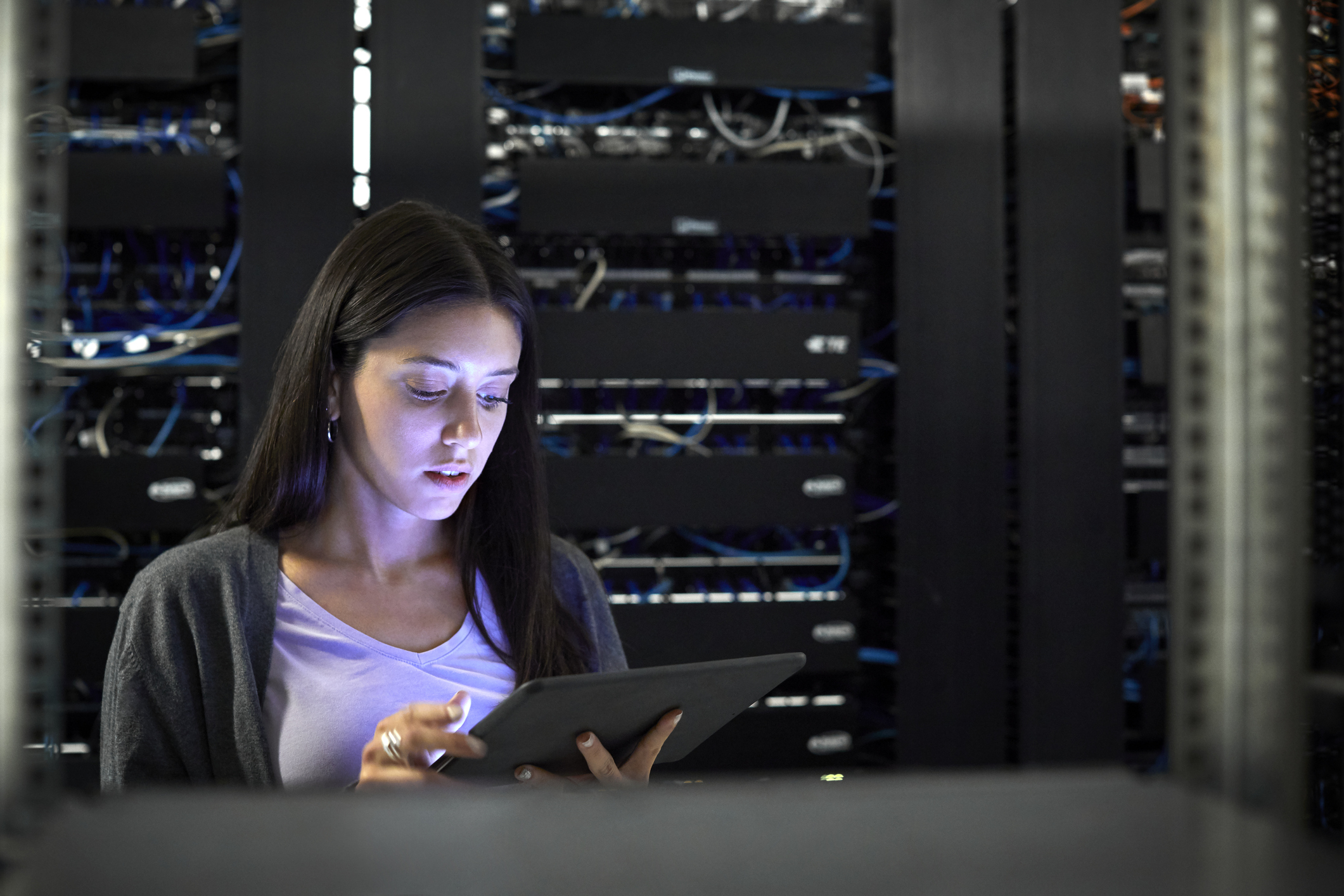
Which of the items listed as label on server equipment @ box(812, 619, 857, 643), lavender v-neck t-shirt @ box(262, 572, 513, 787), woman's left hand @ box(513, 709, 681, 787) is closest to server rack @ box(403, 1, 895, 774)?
label on server equipment @ box(812, 619, 857, 643)

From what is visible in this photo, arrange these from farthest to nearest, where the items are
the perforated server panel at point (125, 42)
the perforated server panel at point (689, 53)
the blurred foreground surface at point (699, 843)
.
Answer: the perforated server panel at point (689, 53)
the perforated server panel at point (125, 42)
the blurred foreground surface at point (699, 843)

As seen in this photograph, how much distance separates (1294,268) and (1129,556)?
74.1 inches

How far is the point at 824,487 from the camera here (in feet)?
6.78

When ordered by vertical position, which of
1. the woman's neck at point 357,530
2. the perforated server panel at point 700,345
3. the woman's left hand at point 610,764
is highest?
the perforated server panel at point 700,345

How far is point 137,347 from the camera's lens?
6.22ft

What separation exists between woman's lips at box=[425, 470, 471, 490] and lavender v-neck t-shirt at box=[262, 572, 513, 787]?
0.59ft

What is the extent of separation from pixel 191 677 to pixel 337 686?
15cm

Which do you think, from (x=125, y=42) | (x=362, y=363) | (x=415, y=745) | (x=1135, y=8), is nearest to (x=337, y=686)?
(x=415, y=745)

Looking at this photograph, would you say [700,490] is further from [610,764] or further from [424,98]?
[610,764]

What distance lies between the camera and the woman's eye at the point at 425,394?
1252mm

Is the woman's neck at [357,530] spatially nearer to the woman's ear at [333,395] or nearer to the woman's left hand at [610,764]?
the woman's ear at [333,395]

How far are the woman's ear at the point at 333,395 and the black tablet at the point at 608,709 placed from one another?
54 cm

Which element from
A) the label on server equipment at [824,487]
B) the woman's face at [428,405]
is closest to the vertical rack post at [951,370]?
the label on server equipment at [824,487]

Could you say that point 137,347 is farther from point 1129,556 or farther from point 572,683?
point 1129,556
